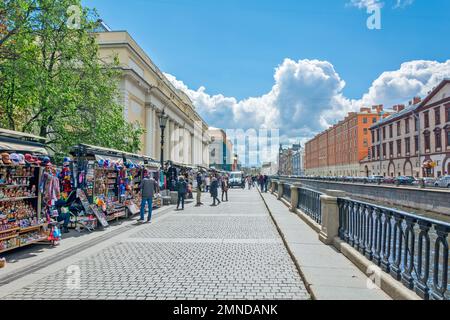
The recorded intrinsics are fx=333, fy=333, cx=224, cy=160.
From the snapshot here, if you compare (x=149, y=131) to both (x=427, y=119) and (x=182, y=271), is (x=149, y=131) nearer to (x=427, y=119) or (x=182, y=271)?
(x=182, y=271)

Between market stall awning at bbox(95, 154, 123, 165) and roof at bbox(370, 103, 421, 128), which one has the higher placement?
roof at bbox(370, 103, 421, 128)

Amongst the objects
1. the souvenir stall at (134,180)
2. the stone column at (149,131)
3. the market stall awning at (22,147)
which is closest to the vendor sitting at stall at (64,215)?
the market stall awning at (22,147)

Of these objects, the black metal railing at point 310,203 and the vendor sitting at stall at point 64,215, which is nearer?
the black metal railing at point 310,203

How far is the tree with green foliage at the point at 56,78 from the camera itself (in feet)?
42.5

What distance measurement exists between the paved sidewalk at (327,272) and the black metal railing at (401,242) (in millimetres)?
398

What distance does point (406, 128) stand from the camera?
65.6 m

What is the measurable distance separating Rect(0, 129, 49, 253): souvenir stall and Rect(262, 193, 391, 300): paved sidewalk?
6154 millimetres

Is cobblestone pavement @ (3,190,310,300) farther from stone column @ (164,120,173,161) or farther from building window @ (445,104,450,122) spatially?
building window @ (445,104,450,122)

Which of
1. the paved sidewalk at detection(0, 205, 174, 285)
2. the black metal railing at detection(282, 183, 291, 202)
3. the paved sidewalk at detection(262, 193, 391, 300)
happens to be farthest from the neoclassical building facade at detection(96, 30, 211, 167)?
the paved sidewalk at detection(262, 193, 391, 300)

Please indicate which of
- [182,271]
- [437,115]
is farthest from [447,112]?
[182,271]

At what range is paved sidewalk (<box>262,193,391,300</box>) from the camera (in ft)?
14.9

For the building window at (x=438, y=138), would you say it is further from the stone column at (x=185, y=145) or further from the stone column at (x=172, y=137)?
the stone column at (x=185, y=145)

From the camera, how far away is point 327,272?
558 cm

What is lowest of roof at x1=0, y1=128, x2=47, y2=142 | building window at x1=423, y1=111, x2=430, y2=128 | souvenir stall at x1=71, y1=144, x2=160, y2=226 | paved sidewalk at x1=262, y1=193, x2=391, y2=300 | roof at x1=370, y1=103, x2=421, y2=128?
paved sidewalk at x1=262, y1=193, x2=391, y2=300
